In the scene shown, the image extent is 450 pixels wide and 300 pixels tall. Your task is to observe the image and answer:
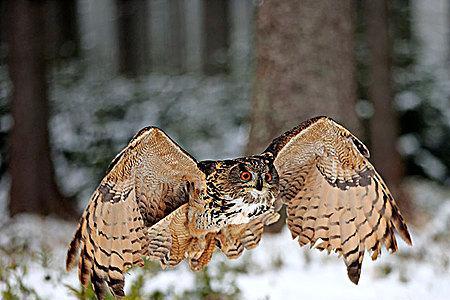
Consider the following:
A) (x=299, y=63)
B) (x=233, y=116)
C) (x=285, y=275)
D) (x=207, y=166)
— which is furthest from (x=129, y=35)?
(x=207, y=166)

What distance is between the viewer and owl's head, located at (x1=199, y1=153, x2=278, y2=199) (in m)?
3.71

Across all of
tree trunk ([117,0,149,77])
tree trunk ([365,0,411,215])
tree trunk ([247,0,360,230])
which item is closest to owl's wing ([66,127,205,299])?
tree trunk ([247,0,360,230])

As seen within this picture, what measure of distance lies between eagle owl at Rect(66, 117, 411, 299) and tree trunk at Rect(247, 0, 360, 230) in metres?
2.92

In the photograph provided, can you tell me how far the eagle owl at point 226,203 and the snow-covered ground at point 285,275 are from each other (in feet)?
3.08

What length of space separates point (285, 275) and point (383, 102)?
4312mm

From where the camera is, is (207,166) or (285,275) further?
(285,275)

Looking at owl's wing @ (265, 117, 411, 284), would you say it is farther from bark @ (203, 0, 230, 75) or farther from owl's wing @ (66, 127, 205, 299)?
bark @ (203, 0, 230, 75)

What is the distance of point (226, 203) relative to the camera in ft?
12.4

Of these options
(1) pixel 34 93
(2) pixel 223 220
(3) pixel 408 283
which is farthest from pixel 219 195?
(1) pixel 34 93

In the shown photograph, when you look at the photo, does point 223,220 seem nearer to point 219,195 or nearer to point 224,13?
point 219,195

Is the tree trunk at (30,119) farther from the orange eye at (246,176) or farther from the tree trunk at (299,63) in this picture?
the orange eye at (246,176)

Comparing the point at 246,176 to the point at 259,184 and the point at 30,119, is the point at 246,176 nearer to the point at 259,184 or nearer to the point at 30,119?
the point at 259,184

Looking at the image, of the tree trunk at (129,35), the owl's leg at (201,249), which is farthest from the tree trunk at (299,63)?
the tree trunk at (129,35)

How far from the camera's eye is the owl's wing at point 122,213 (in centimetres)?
376
